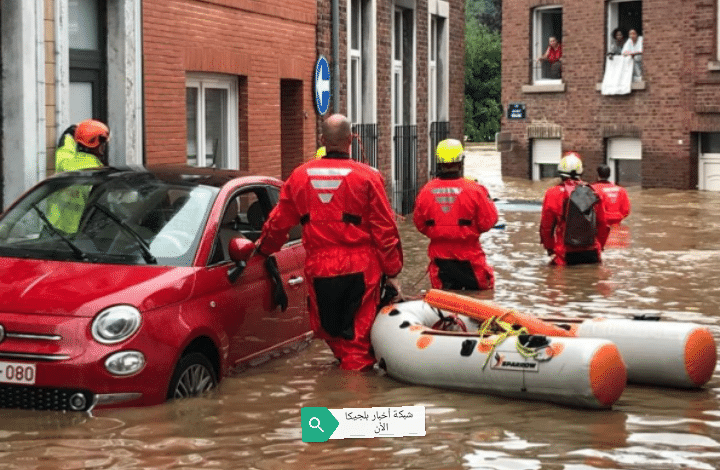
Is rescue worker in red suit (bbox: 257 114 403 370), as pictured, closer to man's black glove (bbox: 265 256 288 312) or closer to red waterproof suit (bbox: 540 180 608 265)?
man's black glove (bbox: 265 256 288 312)

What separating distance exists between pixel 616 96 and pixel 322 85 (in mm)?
17829

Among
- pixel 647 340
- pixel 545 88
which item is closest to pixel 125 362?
pixel 647 340

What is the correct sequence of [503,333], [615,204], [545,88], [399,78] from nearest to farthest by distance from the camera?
[503,333] → [615,204] → [399,78] → [545,88]

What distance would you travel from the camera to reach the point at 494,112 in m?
68.1

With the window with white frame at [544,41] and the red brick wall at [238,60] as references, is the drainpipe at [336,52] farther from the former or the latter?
the window with white frame at [544,41]

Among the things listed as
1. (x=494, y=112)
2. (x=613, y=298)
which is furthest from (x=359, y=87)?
(x=494, y=112)

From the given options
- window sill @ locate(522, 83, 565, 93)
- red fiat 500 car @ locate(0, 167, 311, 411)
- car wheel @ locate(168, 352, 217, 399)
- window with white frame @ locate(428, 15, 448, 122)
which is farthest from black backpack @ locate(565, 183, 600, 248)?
window sill @ locate(522, 83, 565, 93)

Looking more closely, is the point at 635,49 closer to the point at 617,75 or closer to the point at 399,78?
the point at 617,75

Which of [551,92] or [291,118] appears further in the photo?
[551,92]

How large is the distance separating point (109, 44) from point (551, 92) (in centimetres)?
2513

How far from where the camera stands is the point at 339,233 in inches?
374

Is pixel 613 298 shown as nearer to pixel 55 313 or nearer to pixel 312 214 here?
pixel 312 214

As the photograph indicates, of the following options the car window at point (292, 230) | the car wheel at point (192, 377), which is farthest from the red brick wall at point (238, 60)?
Result: the car wheel at point (192, 377)

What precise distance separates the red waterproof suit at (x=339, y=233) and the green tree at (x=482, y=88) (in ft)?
192
